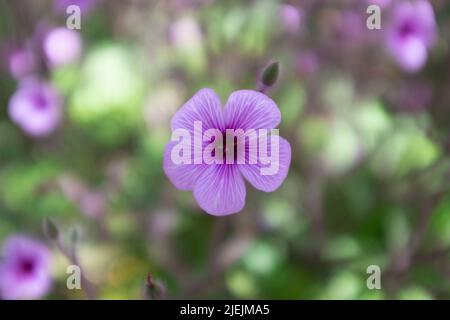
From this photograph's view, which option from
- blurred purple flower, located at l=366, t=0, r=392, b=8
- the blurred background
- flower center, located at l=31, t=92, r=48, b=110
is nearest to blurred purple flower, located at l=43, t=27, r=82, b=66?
the blurred background

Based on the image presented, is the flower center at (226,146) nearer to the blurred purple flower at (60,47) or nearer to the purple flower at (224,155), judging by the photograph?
the purple flower at (224,155)

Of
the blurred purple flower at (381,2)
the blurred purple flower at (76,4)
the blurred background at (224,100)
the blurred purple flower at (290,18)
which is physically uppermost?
the blurred purple flower at (76,4)

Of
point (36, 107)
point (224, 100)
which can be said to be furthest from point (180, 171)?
point (36, 107)

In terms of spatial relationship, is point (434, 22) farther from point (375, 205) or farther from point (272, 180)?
point (272, 180)

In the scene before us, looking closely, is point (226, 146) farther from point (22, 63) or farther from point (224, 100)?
point (22, 63)

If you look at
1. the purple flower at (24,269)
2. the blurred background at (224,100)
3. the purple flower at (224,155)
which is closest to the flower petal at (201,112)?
the purple flower at (224,155)
